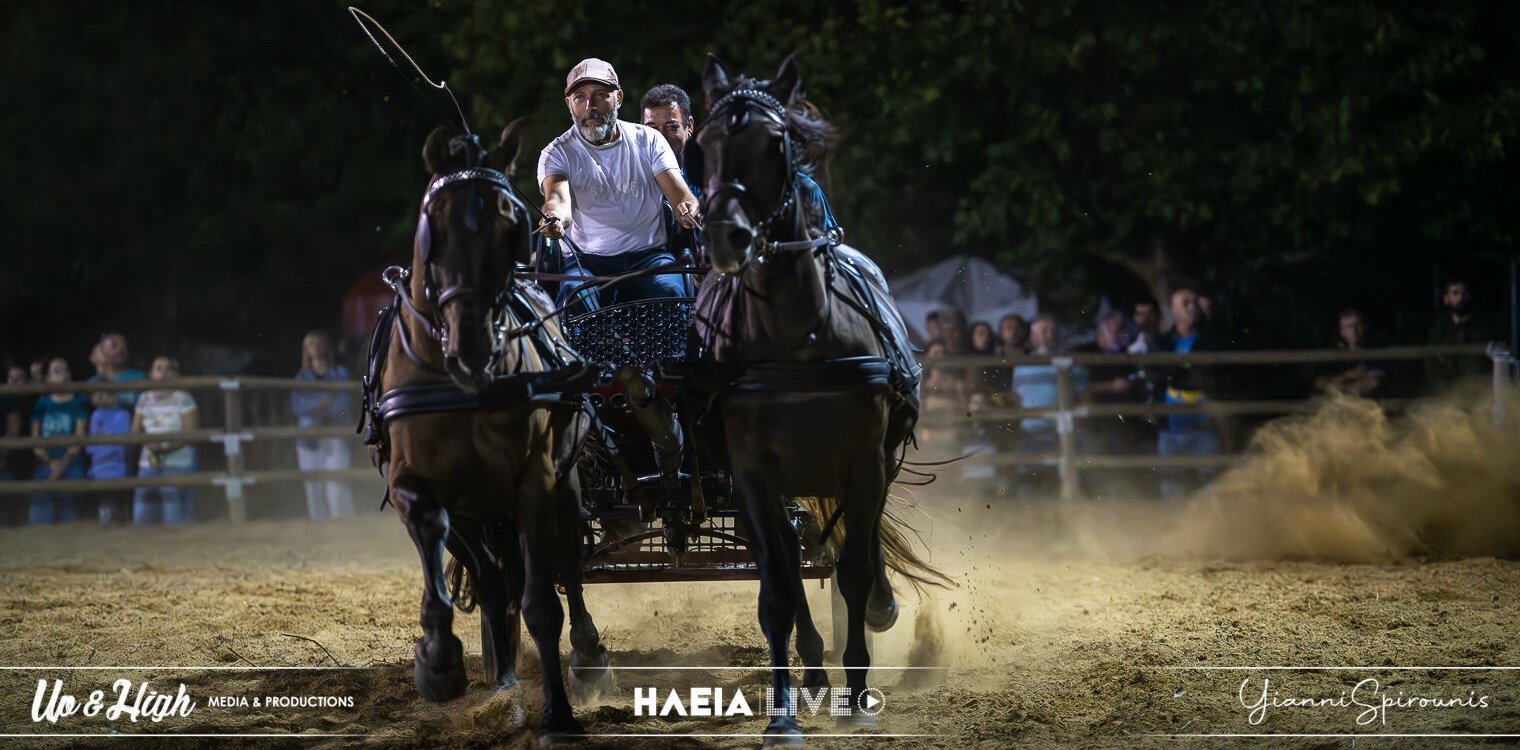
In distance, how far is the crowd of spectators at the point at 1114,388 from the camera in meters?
11.3

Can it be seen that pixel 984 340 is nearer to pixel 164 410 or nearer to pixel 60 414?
pixel 164 410

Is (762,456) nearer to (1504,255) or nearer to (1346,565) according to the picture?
(1346,565)

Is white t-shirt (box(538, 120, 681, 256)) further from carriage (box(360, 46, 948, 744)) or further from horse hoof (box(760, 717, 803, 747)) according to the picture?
horse hoof (box(760, 717, 803, 747))

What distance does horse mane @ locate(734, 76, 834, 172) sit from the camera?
483 centimetres

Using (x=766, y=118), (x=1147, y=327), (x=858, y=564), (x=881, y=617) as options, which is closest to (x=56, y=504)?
(x=1147, y=327)

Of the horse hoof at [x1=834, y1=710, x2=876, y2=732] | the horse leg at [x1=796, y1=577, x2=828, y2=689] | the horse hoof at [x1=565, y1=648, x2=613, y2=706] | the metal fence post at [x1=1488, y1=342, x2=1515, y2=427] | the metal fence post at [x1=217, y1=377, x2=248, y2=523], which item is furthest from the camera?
the metal fence post at [x1=217, y1=377, x2=248, y2=523]

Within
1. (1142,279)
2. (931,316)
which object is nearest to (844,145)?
(931,316)

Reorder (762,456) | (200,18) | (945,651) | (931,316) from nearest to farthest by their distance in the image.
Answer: (762,456) < (945,651) < (931,316) < (200,18)

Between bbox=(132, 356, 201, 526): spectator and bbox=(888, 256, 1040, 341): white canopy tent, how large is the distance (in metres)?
6.29

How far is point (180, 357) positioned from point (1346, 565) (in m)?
13.1

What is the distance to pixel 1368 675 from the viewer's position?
552cm

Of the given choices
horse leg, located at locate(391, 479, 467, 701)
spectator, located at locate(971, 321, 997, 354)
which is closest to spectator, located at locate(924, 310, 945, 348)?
spectator, located at locate(971, 321, 997, 354)

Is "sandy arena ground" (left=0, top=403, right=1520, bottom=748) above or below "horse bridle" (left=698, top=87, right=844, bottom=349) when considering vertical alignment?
below

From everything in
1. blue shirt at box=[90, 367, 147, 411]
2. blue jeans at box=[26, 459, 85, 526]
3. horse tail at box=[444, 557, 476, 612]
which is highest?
blue shirt at box=[90, 367, 147, 411]
